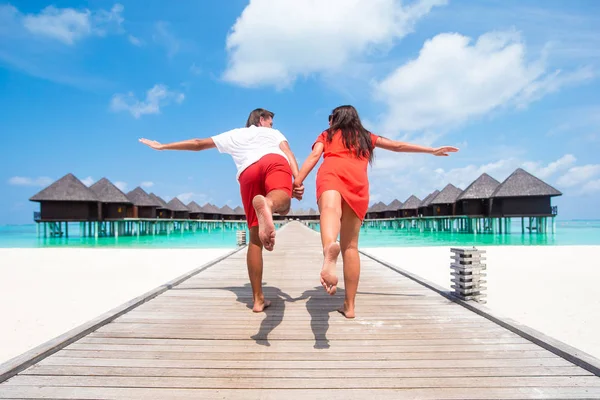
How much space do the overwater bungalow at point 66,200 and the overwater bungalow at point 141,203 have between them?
6836 millimetres

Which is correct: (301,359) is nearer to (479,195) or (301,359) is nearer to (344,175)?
(344,175)

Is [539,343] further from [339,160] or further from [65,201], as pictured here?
[65,201]

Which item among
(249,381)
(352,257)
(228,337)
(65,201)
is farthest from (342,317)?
(65,201)

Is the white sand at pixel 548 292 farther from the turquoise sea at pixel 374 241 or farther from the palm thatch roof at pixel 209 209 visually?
the palm thatch roof at pixel 209 209

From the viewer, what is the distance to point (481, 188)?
110 ft

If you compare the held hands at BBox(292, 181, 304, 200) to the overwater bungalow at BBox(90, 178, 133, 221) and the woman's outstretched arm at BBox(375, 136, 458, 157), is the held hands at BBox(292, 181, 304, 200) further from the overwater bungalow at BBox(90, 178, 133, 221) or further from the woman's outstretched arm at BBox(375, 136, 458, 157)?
the overwater bungalow at BBox(90, 178, 133, 221)

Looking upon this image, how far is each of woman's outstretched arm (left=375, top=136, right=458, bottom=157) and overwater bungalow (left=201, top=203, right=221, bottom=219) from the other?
5605cm

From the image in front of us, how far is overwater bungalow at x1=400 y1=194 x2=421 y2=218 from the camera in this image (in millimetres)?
50034

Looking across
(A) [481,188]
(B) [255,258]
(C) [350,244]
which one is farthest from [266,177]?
(A) [481,188]

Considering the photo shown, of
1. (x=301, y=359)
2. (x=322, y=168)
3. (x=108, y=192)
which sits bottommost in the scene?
(x=301, y=359)

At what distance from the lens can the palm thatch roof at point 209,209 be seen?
58.0 meters

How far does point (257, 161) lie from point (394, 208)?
56.2m

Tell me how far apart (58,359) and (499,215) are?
1347 inches

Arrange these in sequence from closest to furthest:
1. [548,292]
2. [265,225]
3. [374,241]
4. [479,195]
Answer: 1. [265,225]
2. [548,292]
3. [374,241]
4. [479,195]
